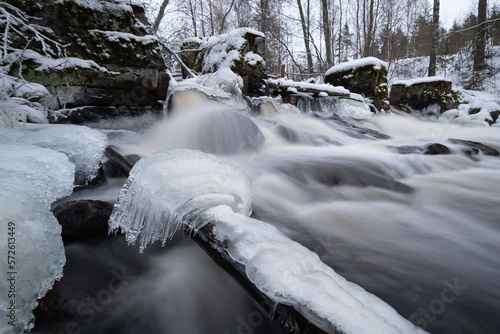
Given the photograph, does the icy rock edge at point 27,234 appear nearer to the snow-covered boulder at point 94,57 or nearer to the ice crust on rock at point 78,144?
the ice crust on rock at point 78,144

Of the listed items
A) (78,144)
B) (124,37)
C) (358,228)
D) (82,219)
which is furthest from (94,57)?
(358,228)

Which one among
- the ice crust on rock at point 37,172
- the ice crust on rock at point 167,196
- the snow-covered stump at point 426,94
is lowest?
the ice crust on rock at point 167,196

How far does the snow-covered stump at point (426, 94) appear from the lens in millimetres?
10117

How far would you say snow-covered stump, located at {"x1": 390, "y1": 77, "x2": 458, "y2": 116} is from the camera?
10.1m

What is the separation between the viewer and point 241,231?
1.04m

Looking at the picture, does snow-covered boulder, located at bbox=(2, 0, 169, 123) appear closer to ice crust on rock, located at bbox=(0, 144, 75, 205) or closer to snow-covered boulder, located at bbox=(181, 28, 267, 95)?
ice crust on rock, located at bbox=(0, 144, 75, 205)

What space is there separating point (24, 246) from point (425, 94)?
12644mm

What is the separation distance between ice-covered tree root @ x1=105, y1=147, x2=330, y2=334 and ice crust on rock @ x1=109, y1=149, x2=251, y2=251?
0.07m

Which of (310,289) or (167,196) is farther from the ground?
(167,196)

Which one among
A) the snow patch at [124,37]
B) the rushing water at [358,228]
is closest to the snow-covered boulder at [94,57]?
the snow patch at [124,37]

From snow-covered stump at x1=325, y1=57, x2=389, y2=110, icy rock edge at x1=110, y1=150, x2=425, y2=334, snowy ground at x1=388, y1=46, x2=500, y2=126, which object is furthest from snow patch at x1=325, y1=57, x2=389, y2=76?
icy rock edge at x1=110, y1=150, x2=425, y2=334

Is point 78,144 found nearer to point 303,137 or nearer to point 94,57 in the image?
point 94,57

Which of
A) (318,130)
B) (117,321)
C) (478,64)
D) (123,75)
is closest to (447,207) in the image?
(117,321)

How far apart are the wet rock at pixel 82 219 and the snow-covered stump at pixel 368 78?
9.77 meters
